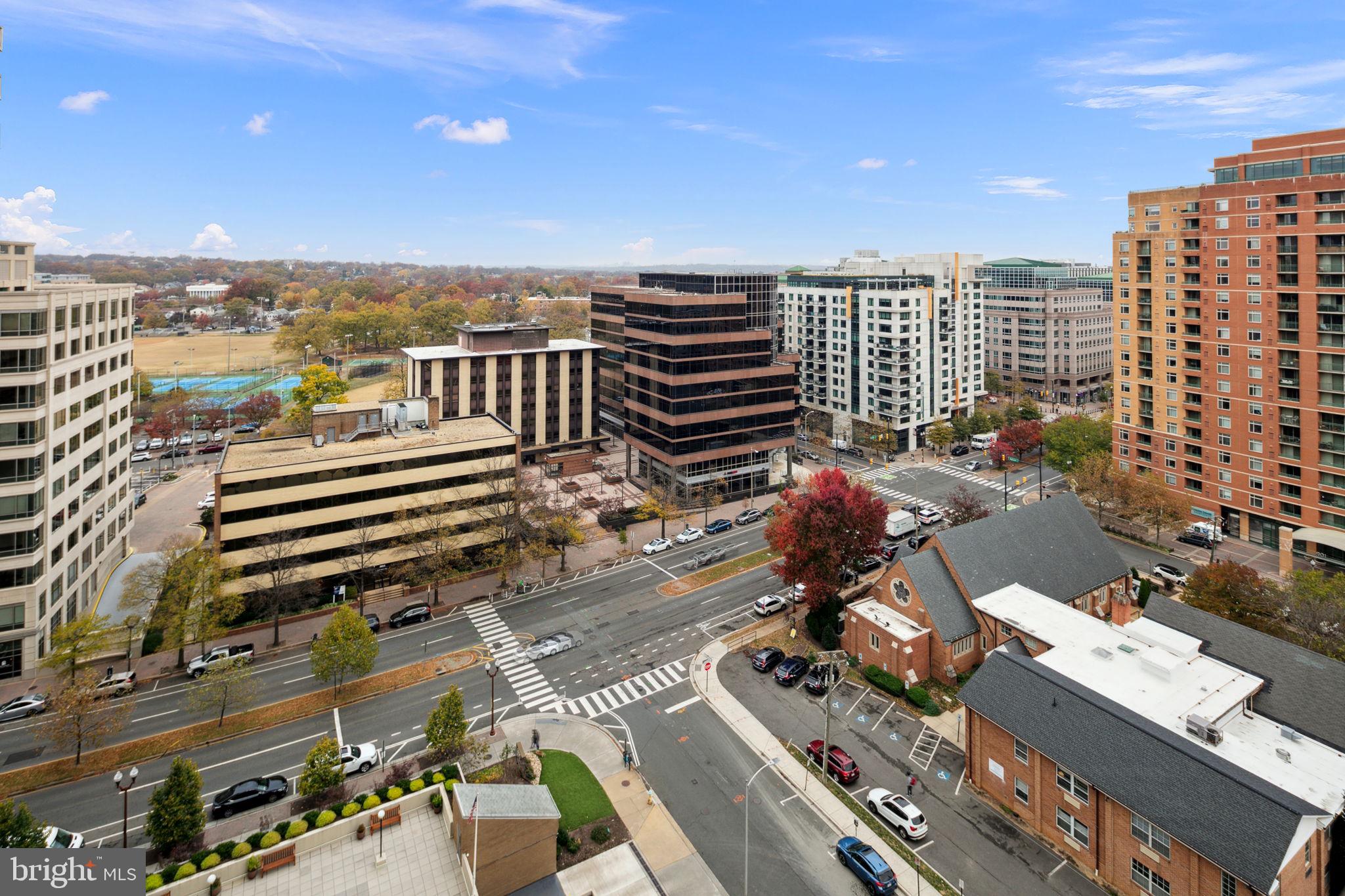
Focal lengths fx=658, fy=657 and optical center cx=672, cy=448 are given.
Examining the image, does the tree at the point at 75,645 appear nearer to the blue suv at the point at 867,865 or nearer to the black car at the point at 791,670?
the black car at the point at 791,670

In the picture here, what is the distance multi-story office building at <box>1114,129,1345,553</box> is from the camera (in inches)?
2314

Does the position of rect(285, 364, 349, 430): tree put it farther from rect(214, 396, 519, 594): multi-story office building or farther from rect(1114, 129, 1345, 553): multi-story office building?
rect(1114, 129, 1345, 553): multi-story office building

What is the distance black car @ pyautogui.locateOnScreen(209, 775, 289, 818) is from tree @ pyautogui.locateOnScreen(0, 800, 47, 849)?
6.99 meters

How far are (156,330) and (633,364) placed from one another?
187m

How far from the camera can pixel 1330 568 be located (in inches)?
2346

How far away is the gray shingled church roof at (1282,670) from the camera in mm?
31375

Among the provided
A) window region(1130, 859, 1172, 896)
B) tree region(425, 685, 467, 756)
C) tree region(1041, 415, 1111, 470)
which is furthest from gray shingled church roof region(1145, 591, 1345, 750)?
tree region(1041, 415, 1111, 470)

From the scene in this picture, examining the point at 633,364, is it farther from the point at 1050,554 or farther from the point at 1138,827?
the point at 1138,827

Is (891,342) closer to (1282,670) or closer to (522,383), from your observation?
(522,383)

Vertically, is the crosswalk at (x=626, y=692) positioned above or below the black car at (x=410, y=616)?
below

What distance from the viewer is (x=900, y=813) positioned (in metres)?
31.2

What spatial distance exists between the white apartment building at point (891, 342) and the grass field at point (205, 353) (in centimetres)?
12337

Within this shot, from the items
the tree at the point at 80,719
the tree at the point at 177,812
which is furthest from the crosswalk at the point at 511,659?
the tree at the point at 80,719

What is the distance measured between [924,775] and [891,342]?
7840 centimetres
